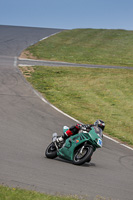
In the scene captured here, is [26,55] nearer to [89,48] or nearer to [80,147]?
[89,48]

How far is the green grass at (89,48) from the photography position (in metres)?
36.8

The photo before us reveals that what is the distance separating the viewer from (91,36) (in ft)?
171

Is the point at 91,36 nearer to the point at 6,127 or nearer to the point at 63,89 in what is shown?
the point at 63,89

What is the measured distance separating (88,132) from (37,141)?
3229mm

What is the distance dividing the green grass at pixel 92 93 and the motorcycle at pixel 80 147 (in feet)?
20.4

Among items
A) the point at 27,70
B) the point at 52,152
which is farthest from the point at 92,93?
the point at 52,152

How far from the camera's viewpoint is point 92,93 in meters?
24.9

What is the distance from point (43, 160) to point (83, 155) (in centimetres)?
114

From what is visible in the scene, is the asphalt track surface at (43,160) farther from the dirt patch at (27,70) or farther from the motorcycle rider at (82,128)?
the dirt patch at (27,70)

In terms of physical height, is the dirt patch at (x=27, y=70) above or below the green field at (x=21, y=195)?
above

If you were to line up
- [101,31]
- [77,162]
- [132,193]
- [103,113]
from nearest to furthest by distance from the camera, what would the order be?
1. [132,193]
2. [77,162]
3. [103,113]
4. [101,31]

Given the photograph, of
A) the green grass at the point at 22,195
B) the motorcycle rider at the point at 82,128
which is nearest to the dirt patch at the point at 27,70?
the motorcycle rider at the point at 82,128

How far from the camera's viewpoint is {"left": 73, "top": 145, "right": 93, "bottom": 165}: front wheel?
9.41 metres

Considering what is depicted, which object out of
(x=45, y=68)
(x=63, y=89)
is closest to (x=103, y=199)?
(x=63, y=89)
